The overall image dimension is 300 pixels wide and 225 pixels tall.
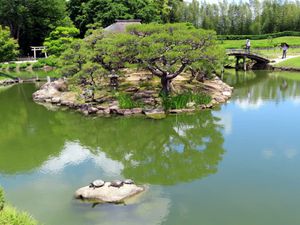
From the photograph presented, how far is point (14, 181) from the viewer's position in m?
10.6

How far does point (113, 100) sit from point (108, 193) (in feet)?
33.2

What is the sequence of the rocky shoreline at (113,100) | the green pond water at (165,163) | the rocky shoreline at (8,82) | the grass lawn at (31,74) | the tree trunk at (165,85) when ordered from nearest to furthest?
the green pond water at (165,163), the rocky shoreline at (113,100), the tree trunk at (165,85), the rocky shoreline at (8,82), the grass lawn at (31,74)

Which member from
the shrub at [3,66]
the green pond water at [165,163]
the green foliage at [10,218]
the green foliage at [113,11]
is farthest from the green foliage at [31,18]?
the green foliage at [10,218]

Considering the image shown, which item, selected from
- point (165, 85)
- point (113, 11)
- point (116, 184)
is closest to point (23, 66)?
point (113, 11)

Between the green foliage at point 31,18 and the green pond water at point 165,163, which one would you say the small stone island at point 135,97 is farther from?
the green foliage at point 31,18

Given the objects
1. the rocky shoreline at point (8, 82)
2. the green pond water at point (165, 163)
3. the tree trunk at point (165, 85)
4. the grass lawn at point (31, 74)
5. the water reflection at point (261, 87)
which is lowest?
the green pond water at point (165, 163)

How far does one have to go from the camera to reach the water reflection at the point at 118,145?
11.3 meters

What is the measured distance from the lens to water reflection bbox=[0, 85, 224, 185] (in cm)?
1134

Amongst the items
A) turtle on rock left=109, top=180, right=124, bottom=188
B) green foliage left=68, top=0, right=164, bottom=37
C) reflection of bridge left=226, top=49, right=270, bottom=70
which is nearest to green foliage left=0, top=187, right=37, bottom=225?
turtle on rock left=109, top=180, right=124, bottom=188

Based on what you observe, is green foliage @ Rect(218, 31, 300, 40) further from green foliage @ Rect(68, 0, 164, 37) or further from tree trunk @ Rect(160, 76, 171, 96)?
tree trunk @ Rect(160, 76, 171, 96)

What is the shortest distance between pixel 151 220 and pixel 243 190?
286cm

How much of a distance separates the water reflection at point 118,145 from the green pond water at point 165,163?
0.04 metres

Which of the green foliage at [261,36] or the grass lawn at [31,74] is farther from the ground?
the green foliage at [261,36]

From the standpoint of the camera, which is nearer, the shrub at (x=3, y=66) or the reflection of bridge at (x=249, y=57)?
the reflection of bridge at (x=249, y=57)
